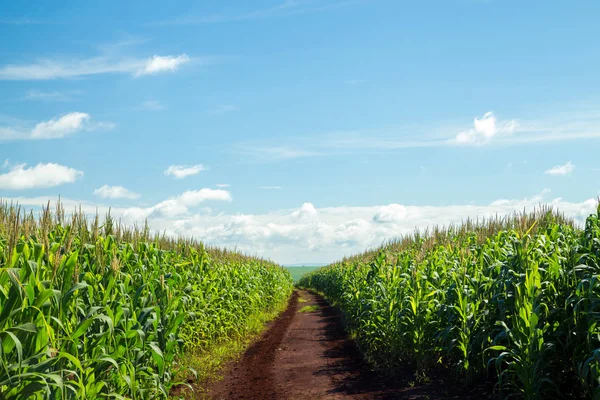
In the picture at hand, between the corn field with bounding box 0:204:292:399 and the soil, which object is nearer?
the corn field with bounding box 0:204:292:399

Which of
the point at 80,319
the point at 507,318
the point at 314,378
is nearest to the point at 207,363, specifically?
the point at 314,378

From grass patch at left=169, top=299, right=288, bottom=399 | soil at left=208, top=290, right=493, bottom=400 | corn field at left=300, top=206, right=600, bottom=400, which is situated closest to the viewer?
corn field at left=300, top=206, right=600, bottom=400

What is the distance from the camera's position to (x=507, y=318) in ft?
28.6

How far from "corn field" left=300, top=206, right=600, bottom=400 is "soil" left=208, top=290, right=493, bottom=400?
432 mm

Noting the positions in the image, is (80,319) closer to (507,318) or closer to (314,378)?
(314,378)

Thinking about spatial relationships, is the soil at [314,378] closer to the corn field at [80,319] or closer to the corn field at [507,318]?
the corn field at [507,318]

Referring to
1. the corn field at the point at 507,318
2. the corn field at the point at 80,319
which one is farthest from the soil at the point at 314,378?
the corn field at the point at 80,319

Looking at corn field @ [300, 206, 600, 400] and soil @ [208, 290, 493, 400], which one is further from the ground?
corn field @ [300, 206, 600, 400]

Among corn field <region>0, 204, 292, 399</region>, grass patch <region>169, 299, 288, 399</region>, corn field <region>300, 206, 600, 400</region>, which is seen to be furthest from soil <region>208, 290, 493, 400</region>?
corn field <region>0, 204, 292, 399</region>

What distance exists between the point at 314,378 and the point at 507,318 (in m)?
5.12

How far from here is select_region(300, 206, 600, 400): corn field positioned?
747cm

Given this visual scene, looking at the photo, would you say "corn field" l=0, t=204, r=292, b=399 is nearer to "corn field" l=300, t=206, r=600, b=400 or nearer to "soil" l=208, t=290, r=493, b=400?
"soil" l=208, t=290, r=493, b=400

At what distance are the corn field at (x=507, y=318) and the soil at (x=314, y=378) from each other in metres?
0.43

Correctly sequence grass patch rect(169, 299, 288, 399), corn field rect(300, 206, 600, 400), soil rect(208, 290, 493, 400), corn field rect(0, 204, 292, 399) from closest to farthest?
corn field rect(0, 204, 292, 399)
corn field rect(300, 206, 600, 400)
soil rect(208, 290, 493, 400)
grass patch rect(169, 299, 288, 399)
